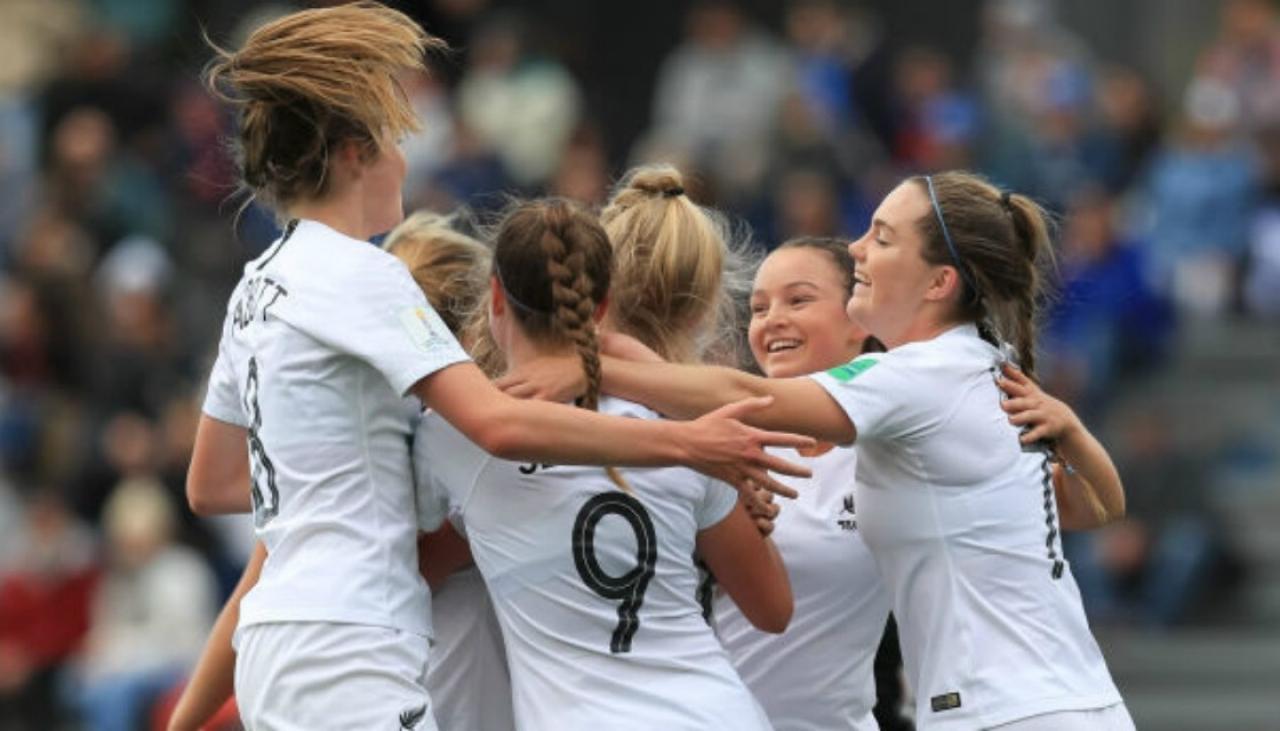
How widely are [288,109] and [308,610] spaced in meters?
0.94

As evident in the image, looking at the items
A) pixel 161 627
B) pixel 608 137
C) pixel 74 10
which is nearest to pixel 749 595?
pixel 161 627

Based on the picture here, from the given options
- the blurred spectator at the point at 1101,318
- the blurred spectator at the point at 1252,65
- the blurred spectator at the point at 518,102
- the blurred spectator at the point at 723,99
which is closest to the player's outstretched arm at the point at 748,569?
the blurred spectator at the point at 1101,318

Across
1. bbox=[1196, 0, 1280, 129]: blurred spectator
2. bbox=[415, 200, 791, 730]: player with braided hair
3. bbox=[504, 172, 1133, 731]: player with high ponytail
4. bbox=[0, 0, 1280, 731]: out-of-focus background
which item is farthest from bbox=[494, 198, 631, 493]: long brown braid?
bbox=[1196, 0, 1280, 129]: blurred spectator

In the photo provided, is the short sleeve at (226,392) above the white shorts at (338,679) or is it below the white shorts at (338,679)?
above

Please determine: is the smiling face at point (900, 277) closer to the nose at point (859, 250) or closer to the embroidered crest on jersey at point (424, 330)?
the nose at point (859, 250)

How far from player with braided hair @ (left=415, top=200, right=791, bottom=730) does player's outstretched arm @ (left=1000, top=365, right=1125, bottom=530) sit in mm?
663

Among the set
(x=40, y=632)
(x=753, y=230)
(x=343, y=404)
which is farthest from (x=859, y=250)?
(x=40, y=632)

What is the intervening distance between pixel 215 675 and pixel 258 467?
22.2 inches

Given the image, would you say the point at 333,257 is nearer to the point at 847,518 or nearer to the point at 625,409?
the point at 625,409

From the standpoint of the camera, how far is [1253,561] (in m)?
14.1

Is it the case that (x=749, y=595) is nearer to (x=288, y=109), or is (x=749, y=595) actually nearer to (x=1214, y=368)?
(x=288, y=109)

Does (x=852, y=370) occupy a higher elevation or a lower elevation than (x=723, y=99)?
higher

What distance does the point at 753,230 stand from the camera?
12.9 m

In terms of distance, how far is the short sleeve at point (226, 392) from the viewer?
5125 millimetres
